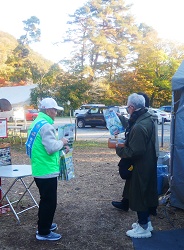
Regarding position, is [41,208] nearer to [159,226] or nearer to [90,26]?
[159,226]

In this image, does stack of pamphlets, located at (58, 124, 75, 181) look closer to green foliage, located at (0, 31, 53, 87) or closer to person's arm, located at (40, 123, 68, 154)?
person's arm, located at (40, 123, 68, 154)

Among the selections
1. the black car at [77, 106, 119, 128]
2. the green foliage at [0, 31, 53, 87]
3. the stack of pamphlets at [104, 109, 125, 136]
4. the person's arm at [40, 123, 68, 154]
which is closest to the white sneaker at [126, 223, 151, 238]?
the stack of pamphlets at [104, 109, 125, 136]

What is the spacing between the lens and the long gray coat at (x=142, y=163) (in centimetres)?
263

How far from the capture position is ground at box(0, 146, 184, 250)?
2.80 m

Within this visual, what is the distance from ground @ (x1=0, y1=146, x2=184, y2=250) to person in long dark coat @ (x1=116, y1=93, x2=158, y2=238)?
19.5 inches

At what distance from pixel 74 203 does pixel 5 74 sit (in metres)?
36.5

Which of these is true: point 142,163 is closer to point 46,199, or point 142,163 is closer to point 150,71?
point 46,199

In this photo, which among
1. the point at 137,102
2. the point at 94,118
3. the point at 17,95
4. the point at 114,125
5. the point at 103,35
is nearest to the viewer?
the point at 137,102

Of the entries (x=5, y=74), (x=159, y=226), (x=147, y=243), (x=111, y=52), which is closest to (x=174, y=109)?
(x=159, y=226)

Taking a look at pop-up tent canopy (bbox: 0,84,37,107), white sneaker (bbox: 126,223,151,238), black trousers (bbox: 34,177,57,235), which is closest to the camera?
black trousers (bbox: 34,177,57,235)

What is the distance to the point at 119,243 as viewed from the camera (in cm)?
281

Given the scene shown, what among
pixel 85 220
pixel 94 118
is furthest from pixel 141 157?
pixel 94 118

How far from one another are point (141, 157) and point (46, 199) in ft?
3.92

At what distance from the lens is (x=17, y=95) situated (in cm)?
1359
